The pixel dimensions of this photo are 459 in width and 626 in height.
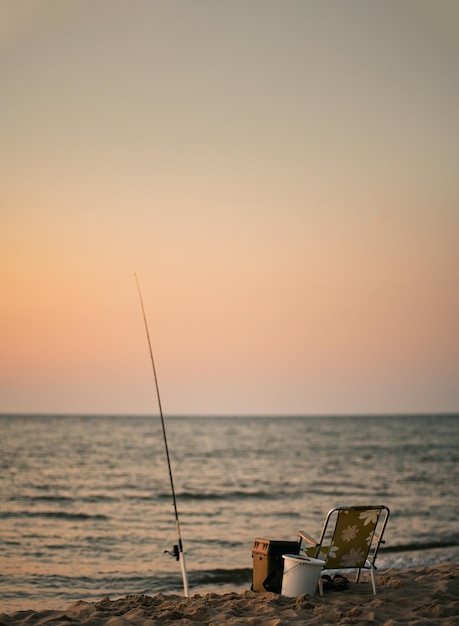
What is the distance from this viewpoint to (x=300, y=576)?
6.27 meters

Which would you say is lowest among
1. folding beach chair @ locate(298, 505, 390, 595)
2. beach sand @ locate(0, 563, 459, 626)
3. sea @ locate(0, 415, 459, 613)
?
sea @ locate(0, 415, 459, 613)

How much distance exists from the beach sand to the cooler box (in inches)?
6.6

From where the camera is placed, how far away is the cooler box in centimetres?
647

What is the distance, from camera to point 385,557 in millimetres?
11047

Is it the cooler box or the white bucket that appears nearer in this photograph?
the white bucket

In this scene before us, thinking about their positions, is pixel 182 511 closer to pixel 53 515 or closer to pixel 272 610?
pixel 53 515

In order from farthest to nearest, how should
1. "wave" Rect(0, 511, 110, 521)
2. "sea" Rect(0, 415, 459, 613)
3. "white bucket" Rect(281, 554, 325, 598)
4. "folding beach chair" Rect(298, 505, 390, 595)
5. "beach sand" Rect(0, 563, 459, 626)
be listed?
"wave" Rect(0, 511, 110, 521) → "sea" Rect(0, 415, 459, 613) → "folding beach chair" Rect(298, 505, 390, 595) → "white bucket" Rect(281, 554, 325, 598) → "beach sand" Rect(0, 563, 459, 626)

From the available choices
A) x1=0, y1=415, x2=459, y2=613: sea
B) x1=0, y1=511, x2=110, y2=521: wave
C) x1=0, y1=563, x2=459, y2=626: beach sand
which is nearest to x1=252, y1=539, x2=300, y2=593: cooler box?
x1=0, y1=563, x2=459, y2=626: beach sand

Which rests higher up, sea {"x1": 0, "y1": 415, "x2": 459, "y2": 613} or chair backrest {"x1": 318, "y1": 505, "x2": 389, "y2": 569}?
chair backrest {"x1": 318, "y1": 505, "x2": 389, "y2": 569}

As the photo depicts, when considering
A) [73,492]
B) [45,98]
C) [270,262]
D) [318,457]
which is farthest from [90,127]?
[318,457]

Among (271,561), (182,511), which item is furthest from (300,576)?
(182,511)

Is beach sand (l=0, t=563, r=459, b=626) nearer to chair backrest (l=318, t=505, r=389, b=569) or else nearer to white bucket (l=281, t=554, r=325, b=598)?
white bucket (l=281, t=554, r=325, b=598)

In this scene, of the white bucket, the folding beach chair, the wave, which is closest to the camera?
the white bucket

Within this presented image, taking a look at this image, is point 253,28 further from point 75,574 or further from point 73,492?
point 73,492
